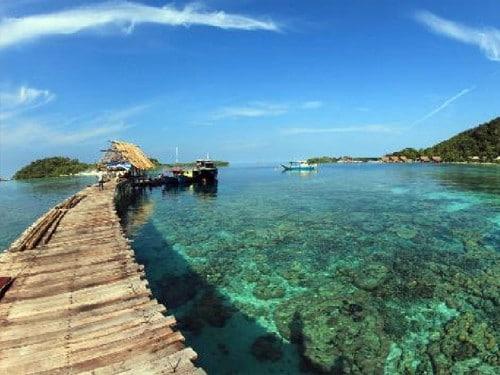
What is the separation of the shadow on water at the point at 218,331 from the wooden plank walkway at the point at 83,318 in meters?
2.76

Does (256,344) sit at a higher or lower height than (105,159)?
lower

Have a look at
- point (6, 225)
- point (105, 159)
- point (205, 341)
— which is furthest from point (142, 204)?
point (205, 341)

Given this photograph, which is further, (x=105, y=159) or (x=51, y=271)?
(x=105, y=159)

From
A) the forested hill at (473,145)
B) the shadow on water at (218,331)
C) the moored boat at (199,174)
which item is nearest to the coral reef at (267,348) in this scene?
the shadow on water at (218,331)

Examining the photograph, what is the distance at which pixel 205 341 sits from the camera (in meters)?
11.4

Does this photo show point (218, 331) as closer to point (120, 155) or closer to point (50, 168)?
point (120, 155)

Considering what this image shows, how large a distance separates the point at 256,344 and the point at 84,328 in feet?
17.2

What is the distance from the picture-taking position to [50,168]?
115312 millimetres

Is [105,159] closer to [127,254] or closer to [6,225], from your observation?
[6,225]

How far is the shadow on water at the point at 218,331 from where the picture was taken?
10148mm

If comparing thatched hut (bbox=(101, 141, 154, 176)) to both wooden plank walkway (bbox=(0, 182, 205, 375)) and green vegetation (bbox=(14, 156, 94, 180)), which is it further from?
green vegetation (bbox=(14, 156, 94, 180))

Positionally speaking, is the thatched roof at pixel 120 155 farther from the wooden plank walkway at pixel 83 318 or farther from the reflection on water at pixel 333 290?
the wooden plank walkway at pixel 83 318

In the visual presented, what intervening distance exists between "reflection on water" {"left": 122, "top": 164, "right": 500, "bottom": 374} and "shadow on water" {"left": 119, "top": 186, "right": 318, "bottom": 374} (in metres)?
0.04

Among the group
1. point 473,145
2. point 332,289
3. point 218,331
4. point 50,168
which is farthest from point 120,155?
point 473,145
